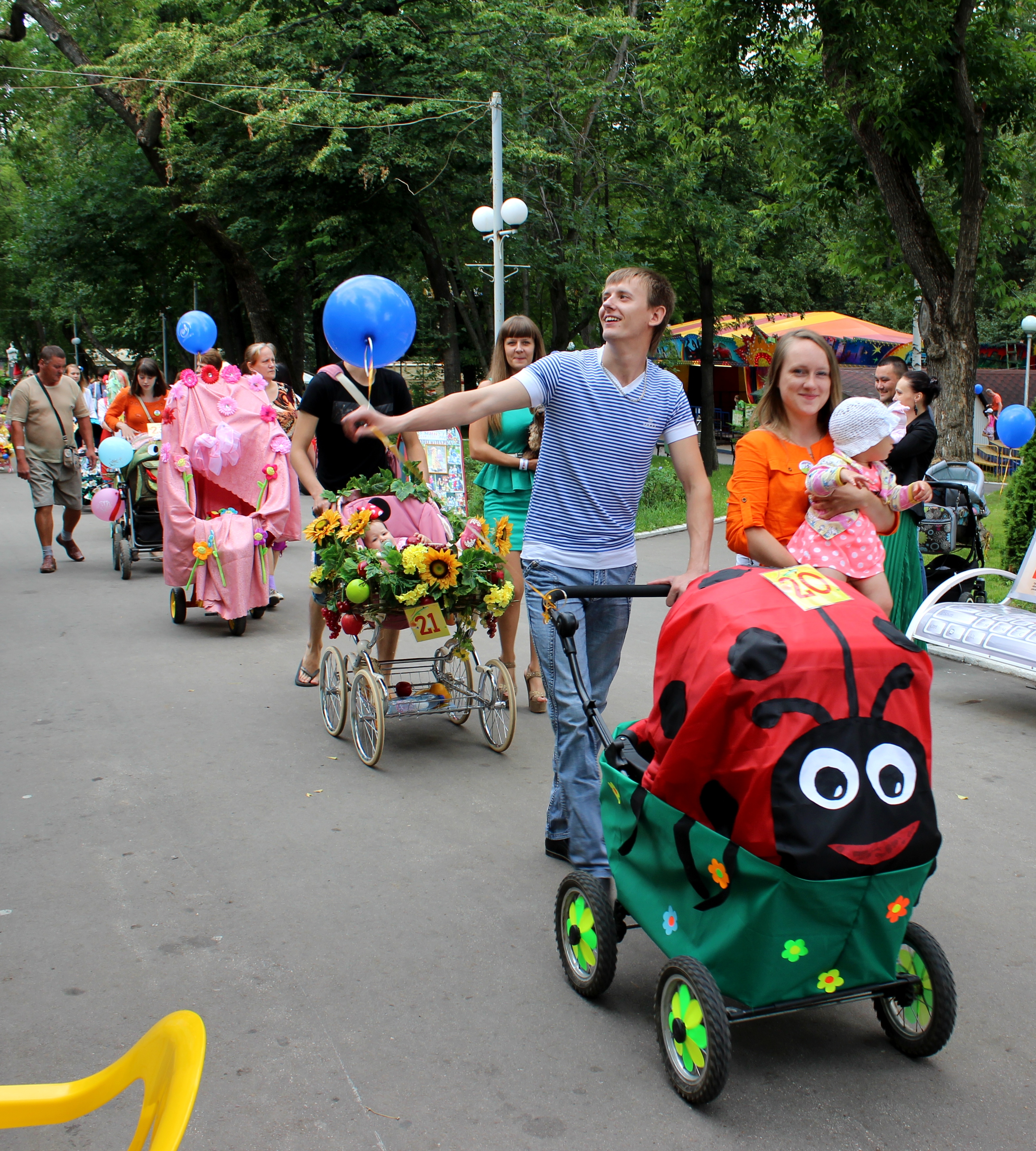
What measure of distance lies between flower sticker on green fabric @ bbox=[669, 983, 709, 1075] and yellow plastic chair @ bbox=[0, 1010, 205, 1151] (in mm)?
1482

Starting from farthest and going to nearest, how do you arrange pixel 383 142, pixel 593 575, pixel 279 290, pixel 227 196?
pixel 279 290 → pixel 227 196 → pixel 383 142 → pixel 593 575

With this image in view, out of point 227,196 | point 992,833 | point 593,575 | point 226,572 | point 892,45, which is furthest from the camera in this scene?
point 227,196

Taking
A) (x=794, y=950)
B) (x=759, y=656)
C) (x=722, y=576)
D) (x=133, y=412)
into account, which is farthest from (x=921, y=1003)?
(x=133, y=412)

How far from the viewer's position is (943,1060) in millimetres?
2957

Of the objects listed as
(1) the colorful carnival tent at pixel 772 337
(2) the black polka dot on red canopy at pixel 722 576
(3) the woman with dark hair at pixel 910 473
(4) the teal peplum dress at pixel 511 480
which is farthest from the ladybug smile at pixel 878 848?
(1) the colorful carnival tent at pixel 772 337

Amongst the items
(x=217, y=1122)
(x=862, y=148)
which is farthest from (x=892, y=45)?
(x=217, y=1122)

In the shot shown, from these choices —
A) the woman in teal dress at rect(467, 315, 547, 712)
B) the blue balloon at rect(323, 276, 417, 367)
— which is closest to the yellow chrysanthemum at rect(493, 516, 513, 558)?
the woman in teal dress at rect(467, 315, 547, 712)

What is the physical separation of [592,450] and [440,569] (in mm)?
1635

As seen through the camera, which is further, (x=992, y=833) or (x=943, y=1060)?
(x=992, y=833)

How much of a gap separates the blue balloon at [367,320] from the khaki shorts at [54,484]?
21.7 feet

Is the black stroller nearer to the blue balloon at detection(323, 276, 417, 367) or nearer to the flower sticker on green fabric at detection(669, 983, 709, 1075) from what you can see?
the blue balloon at detection(323, 276, 417, 367)

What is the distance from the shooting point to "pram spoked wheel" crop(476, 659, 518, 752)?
5371 mm

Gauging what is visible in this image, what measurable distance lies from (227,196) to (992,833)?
2012 centimetres

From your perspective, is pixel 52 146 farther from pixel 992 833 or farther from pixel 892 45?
pixel 992 833
